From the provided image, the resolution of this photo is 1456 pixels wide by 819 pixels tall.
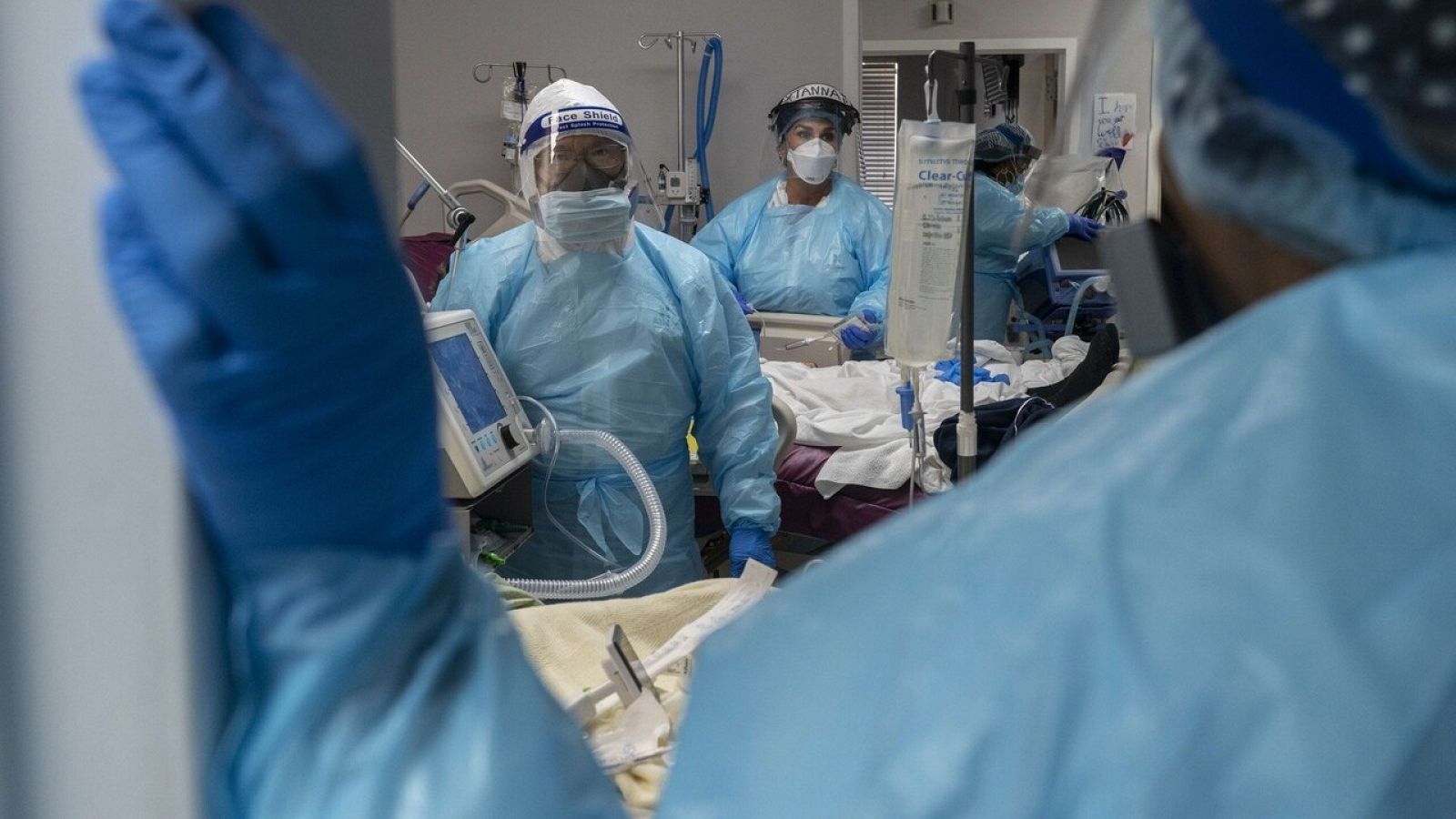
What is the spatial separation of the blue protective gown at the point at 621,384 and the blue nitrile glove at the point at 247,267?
1.61 m

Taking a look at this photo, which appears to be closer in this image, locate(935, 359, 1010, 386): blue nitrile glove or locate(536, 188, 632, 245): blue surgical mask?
locate(536, 188, 632, 245): blue surgical mask

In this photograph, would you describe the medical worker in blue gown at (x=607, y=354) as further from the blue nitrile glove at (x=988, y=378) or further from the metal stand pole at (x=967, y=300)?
the blue nitrile glove at (x=988, y=378)

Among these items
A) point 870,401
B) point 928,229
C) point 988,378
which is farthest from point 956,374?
point 928,229

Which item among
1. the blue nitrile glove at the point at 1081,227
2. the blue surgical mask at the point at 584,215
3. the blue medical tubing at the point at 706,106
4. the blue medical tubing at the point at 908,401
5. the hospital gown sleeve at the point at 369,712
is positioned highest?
the blue medical tubing at the point at 706,106

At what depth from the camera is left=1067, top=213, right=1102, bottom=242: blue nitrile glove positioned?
3924 mm

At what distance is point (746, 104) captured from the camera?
5062mm

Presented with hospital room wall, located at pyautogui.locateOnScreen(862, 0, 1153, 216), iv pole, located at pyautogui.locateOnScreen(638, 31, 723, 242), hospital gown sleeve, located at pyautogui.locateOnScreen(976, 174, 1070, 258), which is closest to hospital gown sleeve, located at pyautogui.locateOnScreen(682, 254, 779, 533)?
hospital gown sleeve, located at pyautogui.locateOnScreen(976, 174, 1070, 258)

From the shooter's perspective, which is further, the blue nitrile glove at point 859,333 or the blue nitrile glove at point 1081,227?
the blue nitrile glove at point 1081,227

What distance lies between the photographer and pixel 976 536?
479 mm

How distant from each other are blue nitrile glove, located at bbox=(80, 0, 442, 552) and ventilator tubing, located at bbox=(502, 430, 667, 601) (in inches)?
47.2

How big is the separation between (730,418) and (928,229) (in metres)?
0.75

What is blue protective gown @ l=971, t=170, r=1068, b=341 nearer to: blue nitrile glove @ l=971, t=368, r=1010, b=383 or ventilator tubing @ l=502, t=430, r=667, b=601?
blue nitrile glove @ l=971, t=368, r=1010, b=383

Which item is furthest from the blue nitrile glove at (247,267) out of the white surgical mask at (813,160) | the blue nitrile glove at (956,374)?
the white surgical mask at (813,160)

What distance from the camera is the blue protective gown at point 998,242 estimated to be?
369cm
